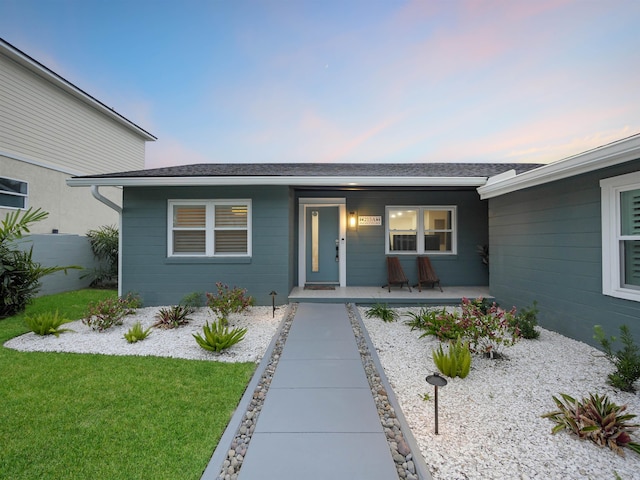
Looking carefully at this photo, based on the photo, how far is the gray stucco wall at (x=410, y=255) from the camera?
23.7 feet

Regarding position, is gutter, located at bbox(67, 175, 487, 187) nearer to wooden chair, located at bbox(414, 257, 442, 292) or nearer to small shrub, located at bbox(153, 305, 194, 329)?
wooden chair, located at bbox(414, 257, 442, 292)

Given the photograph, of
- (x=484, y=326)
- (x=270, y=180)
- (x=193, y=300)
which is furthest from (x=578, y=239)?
(x=193, y=300)

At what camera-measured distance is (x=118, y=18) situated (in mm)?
7883

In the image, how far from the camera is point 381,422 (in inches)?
86.6

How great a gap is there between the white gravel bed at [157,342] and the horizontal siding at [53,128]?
6.54m

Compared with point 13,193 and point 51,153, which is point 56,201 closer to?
point 13,193

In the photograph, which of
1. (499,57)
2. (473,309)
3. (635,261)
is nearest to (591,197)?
(635,261)

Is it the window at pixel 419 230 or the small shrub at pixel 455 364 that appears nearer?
the small shrub at pixel 455 364

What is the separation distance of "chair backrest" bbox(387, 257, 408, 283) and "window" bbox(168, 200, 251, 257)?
344 cm

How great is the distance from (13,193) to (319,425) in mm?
10066

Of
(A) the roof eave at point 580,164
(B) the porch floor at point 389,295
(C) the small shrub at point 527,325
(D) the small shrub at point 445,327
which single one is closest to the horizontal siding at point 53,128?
(B) the porch floor at point 389,295

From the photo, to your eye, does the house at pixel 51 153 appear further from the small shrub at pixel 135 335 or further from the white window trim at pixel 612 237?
the white window trim at pixel 612 237

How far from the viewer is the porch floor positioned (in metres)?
5.85

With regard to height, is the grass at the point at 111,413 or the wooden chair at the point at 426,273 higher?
the wooden chair at the point at 426,273
